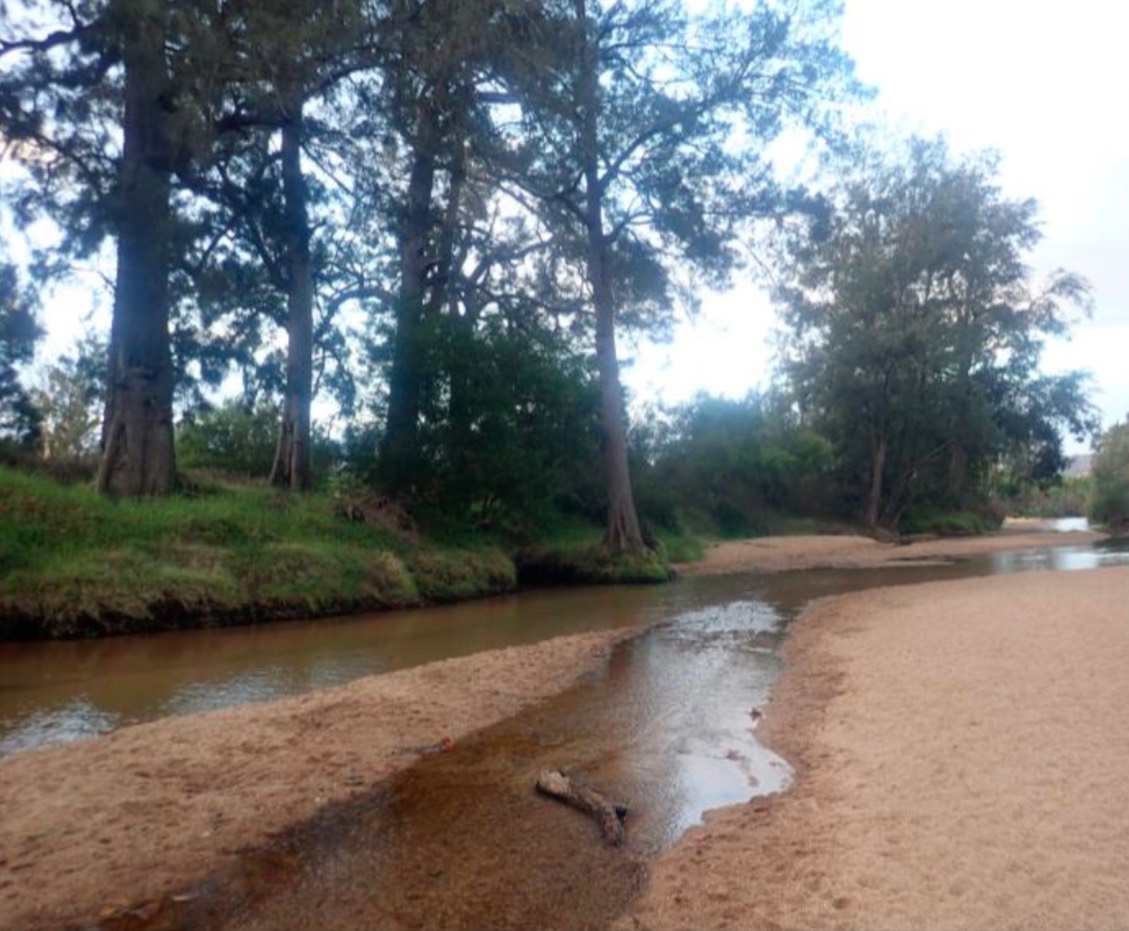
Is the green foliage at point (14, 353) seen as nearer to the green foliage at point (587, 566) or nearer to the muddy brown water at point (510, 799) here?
the muddy brown water at point (510, 799)

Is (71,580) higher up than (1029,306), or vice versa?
(1029,306)

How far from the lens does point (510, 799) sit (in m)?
6.77

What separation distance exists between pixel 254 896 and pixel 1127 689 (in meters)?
7.44

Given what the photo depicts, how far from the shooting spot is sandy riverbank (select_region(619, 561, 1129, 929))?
460cm

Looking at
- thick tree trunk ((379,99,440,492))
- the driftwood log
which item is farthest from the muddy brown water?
thick tree trunk ((379,99,440,492))

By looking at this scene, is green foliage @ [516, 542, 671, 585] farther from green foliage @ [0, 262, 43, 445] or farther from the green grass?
green foliage @ [0, 262, 43, 445]

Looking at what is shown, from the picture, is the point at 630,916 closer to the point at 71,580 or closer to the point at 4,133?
the point at 71,580

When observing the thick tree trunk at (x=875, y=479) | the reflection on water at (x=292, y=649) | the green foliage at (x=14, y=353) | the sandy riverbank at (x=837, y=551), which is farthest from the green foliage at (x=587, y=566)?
the thick tree trunk at (x=875, y=479)

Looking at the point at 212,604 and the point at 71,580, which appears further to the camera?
the point at 212,604

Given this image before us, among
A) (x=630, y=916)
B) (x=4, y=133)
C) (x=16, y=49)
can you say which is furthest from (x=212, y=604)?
(x=630, y=916)

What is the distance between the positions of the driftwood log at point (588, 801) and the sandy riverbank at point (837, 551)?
21369 millimetres

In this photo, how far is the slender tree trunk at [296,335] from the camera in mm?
20984

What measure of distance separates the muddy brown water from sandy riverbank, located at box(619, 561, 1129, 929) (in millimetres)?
394

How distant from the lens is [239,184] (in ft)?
67.5
